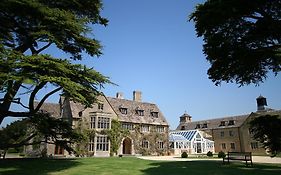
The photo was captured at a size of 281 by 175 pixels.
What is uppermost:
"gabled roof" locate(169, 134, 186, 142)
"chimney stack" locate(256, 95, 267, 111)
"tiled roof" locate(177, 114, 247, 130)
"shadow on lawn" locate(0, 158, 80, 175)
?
"chimney stack" locate(256, 95, 267, 111)

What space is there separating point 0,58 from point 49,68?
2.25 meters

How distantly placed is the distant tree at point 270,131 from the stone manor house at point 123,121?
22071mm

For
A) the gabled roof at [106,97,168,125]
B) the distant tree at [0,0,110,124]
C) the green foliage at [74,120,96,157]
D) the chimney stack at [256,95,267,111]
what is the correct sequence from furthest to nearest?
1. the chimney stack at [256,95,267,111]
2. the gabled roof at [106,97,168,125]
3. the green foliage at [74,120,96,157]
4. the distant tree at [0,0,110,124]

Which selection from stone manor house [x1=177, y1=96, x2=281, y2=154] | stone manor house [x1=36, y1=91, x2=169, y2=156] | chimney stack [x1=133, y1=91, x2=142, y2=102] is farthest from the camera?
stone manor house [x1=177, y1=96, x2=281, y2=154]

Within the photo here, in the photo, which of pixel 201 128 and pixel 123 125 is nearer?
pixel 123 125

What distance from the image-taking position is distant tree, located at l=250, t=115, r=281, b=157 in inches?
591

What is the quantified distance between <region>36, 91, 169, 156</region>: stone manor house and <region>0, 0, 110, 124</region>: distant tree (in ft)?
58.6

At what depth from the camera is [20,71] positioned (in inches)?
478

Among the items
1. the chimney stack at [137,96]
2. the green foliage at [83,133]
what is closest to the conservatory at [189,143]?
the chimney stack at [137,96]

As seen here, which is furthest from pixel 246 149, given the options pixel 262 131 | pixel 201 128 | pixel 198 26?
pixel 198 26

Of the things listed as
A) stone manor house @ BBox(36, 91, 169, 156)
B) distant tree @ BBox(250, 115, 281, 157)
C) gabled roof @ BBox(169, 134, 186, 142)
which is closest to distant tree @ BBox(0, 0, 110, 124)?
distant tree @ BBox(250, 115, 281, 157)

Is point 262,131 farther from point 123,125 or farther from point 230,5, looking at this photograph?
point 123,125

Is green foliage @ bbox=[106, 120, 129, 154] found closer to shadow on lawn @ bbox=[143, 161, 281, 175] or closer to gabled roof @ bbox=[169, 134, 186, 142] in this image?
gabled roof @ bbox=[169, 134, 186, 142]

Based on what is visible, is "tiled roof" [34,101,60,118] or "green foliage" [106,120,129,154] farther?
"tiled roof" [34,101,60,118]
